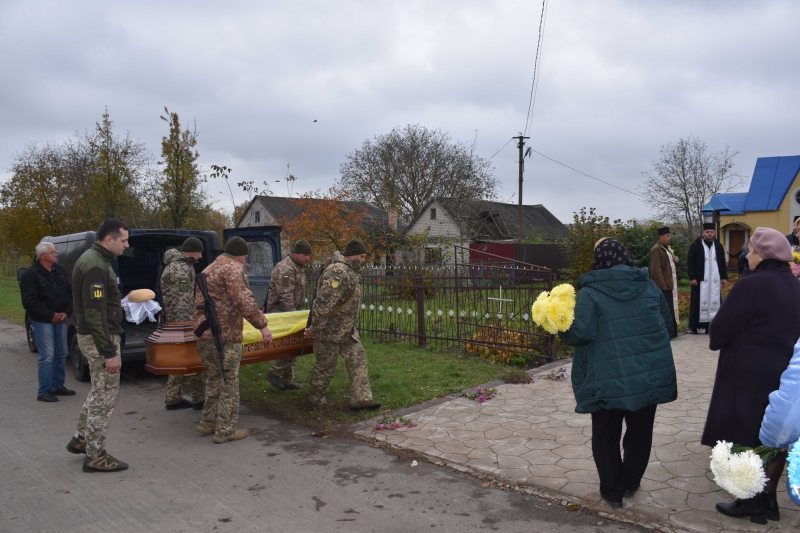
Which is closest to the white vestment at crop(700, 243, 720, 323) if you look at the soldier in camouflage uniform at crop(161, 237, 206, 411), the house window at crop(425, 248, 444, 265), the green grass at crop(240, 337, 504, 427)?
the green grass at crop(240, 337, 504, 427)

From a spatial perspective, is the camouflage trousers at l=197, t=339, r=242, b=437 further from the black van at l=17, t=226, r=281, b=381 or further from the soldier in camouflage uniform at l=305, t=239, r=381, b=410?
the black van at l=17, t=226, r=281, b=381

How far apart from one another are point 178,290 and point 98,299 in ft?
8.83

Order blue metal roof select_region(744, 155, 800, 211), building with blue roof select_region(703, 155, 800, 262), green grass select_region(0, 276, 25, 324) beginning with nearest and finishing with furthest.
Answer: green grass select_region(0, 276, 25, 324) < building with blue roof select_region(703, 155, 800, 262) < blue metal roof select_region(744, 155, 800, 211)

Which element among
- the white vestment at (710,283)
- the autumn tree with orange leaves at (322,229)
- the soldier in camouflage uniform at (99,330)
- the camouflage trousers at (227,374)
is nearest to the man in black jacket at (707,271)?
the white vestment at (710,283)

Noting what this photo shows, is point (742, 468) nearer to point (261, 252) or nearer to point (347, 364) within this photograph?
point (347, 364)

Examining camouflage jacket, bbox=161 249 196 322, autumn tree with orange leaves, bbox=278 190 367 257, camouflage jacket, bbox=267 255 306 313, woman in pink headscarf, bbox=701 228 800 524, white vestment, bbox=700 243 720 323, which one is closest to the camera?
woman in pink headscarf, bbox=701 228 800 524

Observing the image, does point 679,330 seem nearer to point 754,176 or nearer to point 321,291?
point 321,291

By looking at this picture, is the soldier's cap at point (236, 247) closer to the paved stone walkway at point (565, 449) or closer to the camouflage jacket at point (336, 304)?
the camouflage jacket at point (336, 304)

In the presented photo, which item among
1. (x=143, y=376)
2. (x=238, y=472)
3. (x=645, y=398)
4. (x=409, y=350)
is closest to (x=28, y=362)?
(x=143, y=376)

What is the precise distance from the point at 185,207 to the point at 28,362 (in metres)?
6.65

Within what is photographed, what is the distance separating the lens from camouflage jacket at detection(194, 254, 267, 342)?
5.56 meters

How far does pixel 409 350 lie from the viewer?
9828 mm

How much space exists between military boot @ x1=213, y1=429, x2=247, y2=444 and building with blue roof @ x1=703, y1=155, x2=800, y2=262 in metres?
26.9

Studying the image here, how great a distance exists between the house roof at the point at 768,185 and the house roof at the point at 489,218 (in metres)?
9.63
